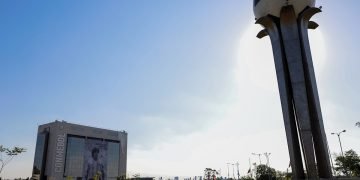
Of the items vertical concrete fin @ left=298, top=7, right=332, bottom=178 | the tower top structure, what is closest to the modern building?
the tower top structure

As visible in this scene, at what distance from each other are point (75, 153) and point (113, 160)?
18124 millimetres

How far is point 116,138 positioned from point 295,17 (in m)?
101

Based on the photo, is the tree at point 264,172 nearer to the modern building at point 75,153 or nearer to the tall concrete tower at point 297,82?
the modern building at point 75,153

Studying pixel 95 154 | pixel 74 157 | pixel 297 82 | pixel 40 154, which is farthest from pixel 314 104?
pixel 95 154

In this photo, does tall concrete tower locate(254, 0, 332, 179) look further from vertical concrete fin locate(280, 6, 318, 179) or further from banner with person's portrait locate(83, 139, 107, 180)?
banner with person's portrait locate(83, 139, 107, 180)

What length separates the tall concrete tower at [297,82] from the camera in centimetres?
2939

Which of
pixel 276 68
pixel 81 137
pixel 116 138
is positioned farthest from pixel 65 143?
pixel 276 68

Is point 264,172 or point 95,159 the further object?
point 95,159

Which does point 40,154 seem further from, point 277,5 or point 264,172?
point 277,5

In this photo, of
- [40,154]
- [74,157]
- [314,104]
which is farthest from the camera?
[74,157]

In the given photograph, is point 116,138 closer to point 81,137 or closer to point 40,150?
point 81,137

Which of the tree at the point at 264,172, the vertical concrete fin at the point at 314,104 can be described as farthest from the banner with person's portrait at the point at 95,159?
the vertical concrete fin at the point at 314,104

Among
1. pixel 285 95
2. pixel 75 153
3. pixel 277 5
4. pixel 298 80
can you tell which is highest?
pixel 277 5

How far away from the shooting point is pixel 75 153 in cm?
10494
